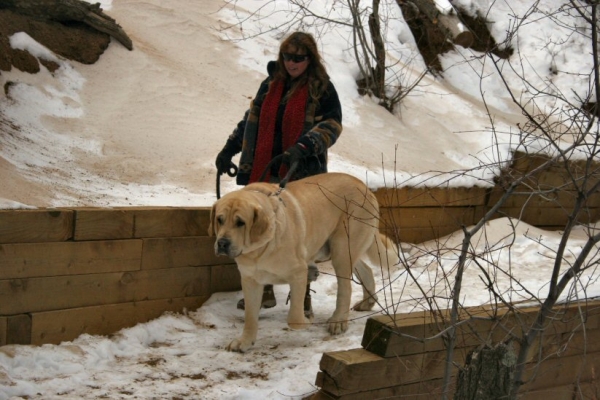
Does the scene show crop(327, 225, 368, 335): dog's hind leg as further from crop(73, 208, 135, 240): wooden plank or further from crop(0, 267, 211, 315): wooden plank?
crop(73, 208, 135, 240): wooden plank

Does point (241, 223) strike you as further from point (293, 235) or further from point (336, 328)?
point (336, 328)

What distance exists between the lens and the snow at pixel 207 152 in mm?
4398

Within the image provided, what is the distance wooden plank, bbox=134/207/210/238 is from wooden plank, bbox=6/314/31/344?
95cm

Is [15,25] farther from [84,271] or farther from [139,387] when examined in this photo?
[139,387]

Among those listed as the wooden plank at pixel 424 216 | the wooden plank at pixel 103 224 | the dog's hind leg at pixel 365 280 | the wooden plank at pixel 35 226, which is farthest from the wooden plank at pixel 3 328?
the wooden plank at pixel 424 216

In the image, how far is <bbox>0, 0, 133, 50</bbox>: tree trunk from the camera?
8645 mm

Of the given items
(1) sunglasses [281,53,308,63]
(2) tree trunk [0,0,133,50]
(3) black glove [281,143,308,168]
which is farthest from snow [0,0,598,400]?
(1) sunglasses [281,53,308,63]

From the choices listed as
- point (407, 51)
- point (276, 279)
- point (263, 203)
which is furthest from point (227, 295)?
point (407, 51)

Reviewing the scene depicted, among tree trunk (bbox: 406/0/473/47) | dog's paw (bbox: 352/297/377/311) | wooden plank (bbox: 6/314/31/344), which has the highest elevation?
tree trunk (bbox: 406/0/473/47)

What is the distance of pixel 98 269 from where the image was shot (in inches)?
194

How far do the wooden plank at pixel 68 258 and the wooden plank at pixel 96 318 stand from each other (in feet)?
0.86

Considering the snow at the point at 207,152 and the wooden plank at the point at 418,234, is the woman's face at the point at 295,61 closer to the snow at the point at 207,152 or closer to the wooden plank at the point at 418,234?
the snow at the point at 207,152

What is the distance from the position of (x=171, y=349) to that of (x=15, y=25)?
525 cm

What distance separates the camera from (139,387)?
416 centimetres
